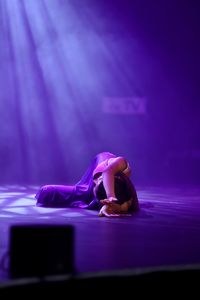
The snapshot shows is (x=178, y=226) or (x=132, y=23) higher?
(x=132, y=23)

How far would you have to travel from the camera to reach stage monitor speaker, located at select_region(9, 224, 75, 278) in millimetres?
1680

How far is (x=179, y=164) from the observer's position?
837 cm

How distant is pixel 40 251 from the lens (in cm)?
170

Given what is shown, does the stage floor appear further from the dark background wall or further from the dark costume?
the dark background wall

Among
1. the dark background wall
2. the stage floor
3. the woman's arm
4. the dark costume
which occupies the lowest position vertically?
the stage floor

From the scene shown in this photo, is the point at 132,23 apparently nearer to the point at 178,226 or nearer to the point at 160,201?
the point at 160,201

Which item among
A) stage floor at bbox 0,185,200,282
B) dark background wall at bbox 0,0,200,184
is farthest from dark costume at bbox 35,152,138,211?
dark background wall at bbox 0,0,200,184

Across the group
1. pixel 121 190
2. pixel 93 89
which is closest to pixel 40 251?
pixel 121 190

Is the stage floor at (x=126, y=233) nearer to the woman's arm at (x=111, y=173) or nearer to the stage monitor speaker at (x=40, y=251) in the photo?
the stage monitor speaker at (x=40, y=251)

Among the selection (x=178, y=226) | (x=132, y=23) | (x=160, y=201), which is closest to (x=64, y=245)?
(x=178, y=226)

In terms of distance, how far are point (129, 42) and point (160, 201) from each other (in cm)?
439

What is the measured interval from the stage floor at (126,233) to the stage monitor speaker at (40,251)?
0.30ft

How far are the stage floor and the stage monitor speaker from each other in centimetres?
9

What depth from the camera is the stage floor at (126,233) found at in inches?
77.9
